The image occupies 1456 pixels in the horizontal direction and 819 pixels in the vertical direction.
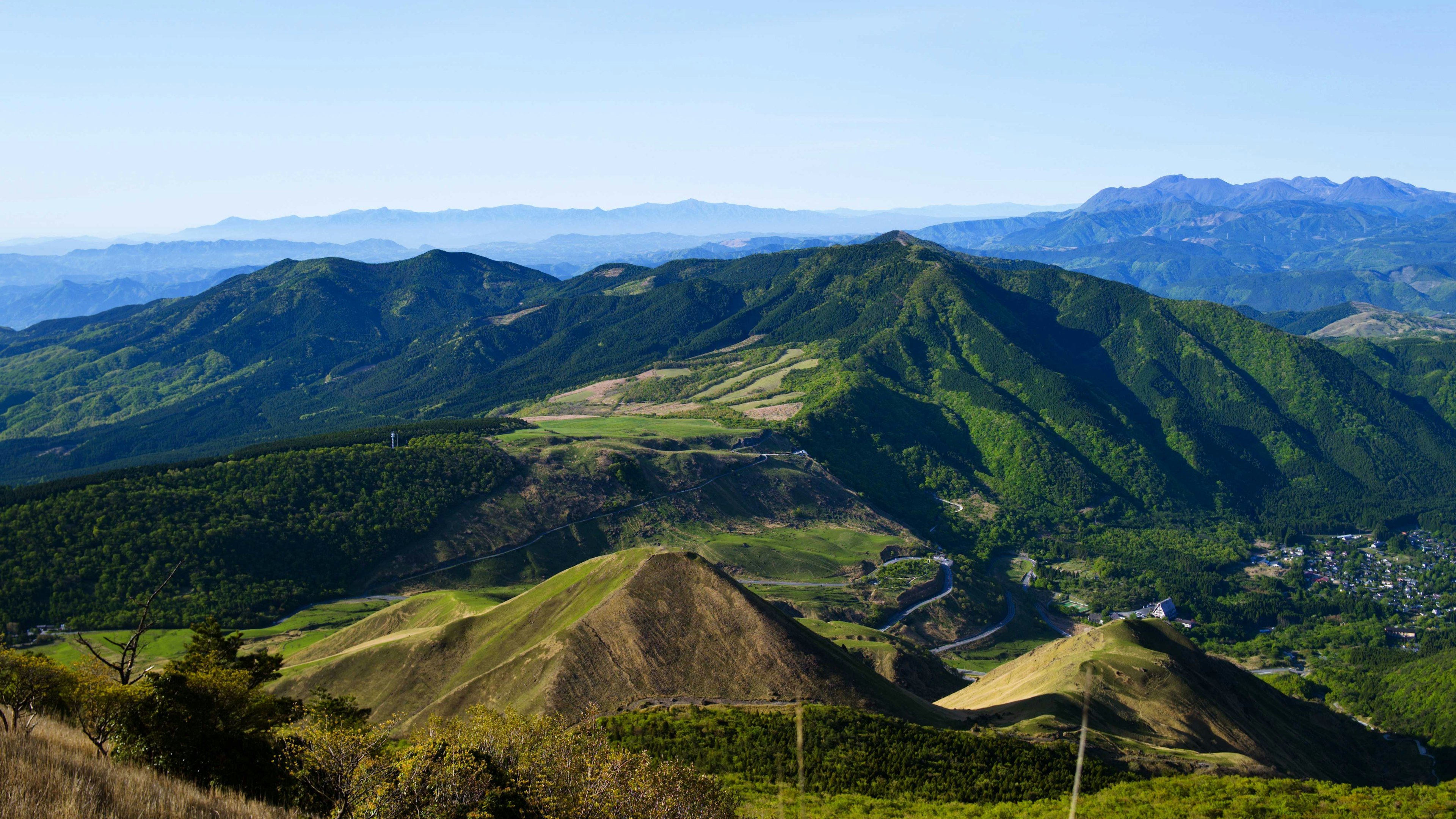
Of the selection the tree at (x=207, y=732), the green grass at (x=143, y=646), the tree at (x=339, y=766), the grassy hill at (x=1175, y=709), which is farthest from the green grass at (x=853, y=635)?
the green grass at (x=143, y=646)

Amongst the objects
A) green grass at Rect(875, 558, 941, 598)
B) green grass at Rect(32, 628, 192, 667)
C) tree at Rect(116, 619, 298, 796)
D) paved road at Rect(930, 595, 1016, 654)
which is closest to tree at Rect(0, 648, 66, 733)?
tree at Rect(116, 619, 298, 796)

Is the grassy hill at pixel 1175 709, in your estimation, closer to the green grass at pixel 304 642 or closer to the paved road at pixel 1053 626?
the paved road at pixel 1053 626

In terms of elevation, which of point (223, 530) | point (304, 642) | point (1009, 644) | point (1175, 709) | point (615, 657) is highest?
point (615, 657)

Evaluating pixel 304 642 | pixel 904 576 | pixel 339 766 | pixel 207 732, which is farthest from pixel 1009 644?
pixel 339 766

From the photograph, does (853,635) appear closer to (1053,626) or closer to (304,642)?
(1053,626)

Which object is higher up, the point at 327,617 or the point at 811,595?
the point at 327,617

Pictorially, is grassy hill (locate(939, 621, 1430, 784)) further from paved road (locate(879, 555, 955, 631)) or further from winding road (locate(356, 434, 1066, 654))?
winding road (locate(356, 434, 1066, 654))
